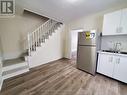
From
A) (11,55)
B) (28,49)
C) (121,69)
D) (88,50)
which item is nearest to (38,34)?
(28,49)

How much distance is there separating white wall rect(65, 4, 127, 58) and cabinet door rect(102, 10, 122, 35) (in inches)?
18.7

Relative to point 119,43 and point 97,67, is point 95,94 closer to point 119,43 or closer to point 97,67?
point 97,67

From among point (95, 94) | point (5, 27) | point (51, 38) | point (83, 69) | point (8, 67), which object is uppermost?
point (5, 27)

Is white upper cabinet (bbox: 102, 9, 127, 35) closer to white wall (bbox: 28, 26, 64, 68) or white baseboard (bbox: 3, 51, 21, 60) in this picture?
white wall (bbox: 28, 26, 64, 68)

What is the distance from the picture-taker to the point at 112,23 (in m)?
2.43

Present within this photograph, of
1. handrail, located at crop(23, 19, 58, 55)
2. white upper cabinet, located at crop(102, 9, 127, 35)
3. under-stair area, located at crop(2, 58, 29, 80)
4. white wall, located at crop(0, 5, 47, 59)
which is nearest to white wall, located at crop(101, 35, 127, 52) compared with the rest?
white upper cabinet, located at crop(102, 9, 127, 35)

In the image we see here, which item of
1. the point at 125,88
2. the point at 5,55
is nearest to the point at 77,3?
the point at 125,88

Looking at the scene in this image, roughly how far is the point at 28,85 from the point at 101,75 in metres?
2.57

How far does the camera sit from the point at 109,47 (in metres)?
2.90

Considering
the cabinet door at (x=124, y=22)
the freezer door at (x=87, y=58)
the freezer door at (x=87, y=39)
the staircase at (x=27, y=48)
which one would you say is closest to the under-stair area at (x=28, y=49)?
the staircase at (x=27, y=48)

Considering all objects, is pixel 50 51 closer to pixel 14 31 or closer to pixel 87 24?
pixel 14 31

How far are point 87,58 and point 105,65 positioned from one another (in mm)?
647

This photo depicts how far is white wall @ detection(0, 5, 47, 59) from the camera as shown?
3062 mm

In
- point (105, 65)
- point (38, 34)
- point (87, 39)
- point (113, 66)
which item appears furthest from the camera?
point (38, 34)
